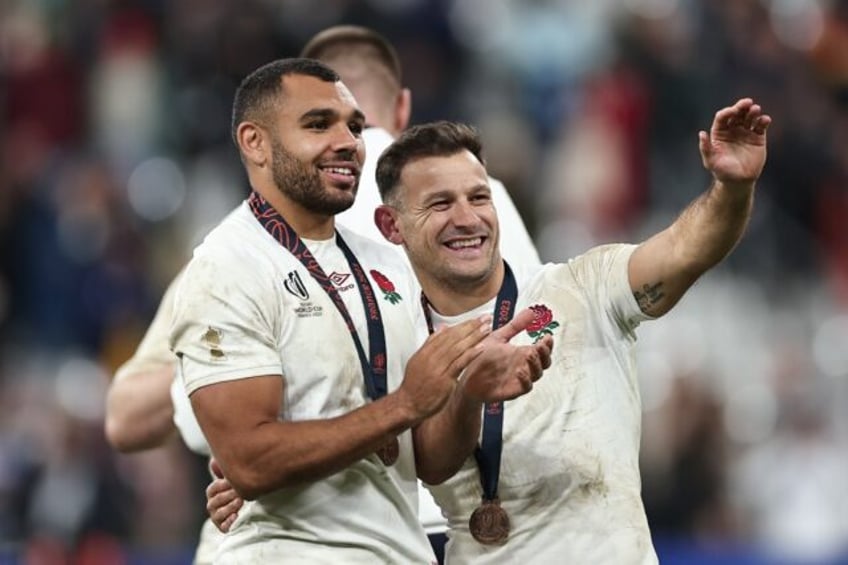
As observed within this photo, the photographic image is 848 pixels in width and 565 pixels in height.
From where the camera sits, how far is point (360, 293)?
506 cm

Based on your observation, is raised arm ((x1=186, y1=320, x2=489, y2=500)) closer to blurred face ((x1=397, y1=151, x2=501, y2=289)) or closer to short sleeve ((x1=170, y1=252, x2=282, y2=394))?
short sleeve ((x1=170, y1=252, x2=282, y2=394))

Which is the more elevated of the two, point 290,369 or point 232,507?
point 290,369

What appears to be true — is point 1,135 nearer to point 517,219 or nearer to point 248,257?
point 517,219

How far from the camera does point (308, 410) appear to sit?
4.86 m

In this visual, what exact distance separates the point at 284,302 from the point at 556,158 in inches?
294

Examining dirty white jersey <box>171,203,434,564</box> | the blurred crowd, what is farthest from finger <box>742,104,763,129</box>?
the blurred crowd

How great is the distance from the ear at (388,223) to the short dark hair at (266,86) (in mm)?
556

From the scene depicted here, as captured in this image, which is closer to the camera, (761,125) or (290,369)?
(290,369)

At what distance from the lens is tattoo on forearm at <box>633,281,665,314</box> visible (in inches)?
204

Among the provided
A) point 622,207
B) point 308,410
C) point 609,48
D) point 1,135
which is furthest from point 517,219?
point 1,135

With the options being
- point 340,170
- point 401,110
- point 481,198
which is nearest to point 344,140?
point 340,170

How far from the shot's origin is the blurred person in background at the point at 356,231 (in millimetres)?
6445

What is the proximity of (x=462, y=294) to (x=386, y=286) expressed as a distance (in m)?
0.37

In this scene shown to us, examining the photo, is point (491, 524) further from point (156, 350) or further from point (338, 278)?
point (156, 350)
